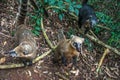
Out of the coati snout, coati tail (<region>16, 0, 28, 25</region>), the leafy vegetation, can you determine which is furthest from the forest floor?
the coati snout

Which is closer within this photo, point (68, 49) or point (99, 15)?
point (68, 49)

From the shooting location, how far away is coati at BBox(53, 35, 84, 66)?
4.87 metres

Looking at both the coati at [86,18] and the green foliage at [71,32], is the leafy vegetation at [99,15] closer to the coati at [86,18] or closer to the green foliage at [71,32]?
the green foliage at [71,32]

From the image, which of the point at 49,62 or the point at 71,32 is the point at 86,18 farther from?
the point at 49,62

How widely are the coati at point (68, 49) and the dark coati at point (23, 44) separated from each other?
1.68 ft

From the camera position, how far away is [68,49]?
4992mm

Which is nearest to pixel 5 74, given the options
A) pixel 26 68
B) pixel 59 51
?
pixel 26 68

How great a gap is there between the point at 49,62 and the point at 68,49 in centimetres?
59

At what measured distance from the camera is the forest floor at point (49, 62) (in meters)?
4.99

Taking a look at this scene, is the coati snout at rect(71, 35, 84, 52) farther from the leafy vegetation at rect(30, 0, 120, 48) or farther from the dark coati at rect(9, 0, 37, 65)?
the leafy vegetation at rect(30, 0, 120, 48)

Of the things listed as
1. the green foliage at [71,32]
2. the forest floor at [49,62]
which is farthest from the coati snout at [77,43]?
the green foliage at [71,32]

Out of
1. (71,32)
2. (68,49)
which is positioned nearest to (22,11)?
(68,49)

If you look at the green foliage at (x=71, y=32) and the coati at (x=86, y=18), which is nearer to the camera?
the green foliage at (x=71, y=32)

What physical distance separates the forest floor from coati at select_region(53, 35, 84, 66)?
252 millimetres
